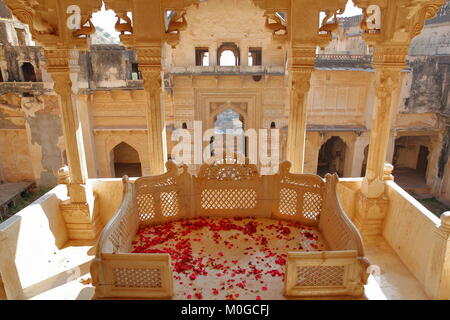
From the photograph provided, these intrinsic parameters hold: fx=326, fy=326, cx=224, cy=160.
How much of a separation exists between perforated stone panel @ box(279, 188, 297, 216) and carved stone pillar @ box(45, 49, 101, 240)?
3.25 m

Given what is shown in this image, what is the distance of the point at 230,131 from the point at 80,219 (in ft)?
61.1

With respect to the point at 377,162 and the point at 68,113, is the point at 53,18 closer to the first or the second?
the point at 68,113

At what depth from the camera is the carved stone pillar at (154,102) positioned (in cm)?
511

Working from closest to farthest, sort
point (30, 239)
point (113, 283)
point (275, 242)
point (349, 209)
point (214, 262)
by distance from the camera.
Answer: point (113, 283), point (214, 262), point (275, 242), point (30, 239), point (349, 209)

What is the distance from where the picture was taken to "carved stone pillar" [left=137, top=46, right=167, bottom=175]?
511 cm

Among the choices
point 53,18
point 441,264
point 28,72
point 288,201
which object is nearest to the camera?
point 441,264

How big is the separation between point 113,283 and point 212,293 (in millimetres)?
979

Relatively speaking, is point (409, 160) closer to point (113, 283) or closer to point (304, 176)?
point (304, 176)

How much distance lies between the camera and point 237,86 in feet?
42.6

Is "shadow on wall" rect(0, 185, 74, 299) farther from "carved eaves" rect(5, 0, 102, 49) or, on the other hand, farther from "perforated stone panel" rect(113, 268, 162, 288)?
"carved eaves" rect(5, 0, 102, 49)

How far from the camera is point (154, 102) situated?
5324 millimetres

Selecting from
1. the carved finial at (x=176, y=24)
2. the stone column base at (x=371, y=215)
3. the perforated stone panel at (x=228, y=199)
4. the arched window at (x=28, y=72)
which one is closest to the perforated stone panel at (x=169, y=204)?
the perforated stone panel at (x=228, y=199)

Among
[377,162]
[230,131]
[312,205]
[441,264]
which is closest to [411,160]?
[230,131]
